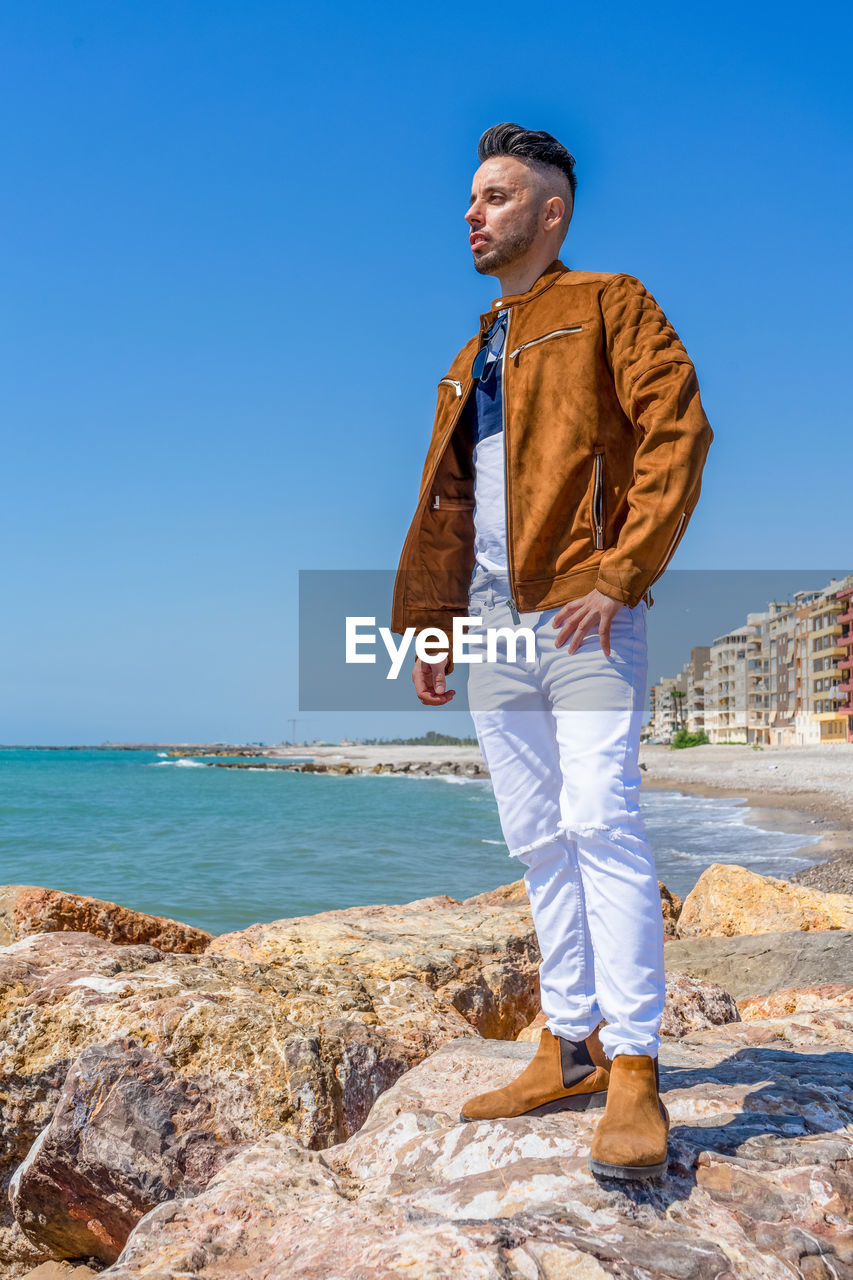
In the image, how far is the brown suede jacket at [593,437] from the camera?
6.98ft

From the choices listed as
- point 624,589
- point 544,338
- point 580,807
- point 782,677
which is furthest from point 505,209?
point 782,677

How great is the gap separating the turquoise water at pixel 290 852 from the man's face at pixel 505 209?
8611 millimetres

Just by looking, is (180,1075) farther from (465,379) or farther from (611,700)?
(465,379)

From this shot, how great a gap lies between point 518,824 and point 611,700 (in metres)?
0.45

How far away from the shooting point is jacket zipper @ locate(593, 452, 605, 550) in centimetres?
231

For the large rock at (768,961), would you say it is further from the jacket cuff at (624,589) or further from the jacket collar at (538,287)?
the jacket collar at (538,287)

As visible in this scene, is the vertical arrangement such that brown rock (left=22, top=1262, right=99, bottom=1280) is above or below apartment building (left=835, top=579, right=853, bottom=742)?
below

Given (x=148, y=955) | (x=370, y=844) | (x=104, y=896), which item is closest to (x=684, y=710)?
(x=370, y=844)

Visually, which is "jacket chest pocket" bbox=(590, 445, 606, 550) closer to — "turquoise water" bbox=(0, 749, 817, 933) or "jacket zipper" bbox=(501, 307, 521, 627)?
"jacket zipper" bbox=(501, 307, 521, 627)

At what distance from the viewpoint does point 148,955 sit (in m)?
3.95

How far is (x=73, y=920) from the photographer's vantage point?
529cm

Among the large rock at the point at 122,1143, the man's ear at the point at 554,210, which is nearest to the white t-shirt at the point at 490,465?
the man's ear at the point at 554,210

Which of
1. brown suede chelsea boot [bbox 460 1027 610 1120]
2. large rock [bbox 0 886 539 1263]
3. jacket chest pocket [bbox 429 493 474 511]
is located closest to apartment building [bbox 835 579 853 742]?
large rock [bbox 0 886 539 1263]

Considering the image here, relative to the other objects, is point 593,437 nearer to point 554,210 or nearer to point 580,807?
point 554,210
